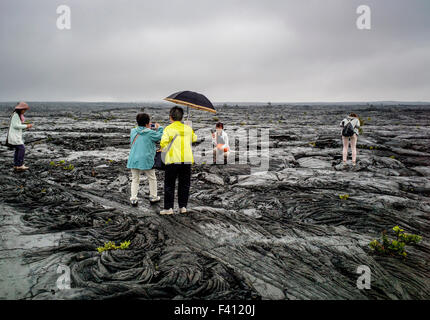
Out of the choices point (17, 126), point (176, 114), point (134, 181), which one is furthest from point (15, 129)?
point (176, 114)

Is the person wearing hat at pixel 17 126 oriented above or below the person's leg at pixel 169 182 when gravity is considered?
above

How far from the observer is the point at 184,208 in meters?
6.70

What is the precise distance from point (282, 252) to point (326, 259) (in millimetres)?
836

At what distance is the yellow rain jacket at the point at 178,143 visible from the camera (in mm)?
5795

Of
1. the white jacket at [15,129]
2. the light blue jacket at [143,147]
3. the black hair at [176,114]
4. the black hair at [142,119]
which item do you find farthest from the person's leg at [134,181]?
the white jacket at [15,129]

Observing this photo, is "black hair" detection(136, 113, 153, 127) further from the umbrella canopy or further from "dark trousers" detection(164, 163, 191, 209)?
"dark trousers" detection(164, 163, 191, 209)

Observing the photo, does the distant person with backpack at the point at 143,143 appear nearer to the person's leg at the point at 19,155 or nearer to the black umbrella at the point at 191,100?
the black umbrella at the point at 191,100

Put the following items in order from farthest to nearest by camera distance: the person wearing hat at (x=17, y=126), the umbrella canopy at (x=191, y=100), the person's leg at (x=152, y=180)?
1. the person wearing hat at (x=17, y=126)
2. the person's leg at (x=152, y=180)
3. the umbrella canopy at (x=191, y=100)

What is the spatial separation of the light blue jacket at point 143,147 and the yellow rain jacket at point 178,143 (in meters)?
0.75

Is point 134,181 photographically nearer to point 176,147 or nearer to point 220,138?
point 176,147

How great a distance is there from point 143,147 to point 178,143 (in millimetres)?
1220

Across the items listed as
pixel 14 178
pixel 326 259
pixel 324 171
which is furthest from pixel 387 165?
pixel 14 178

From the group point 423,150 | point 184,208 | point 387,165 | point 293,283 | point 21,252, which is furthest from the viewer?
point 423,150
